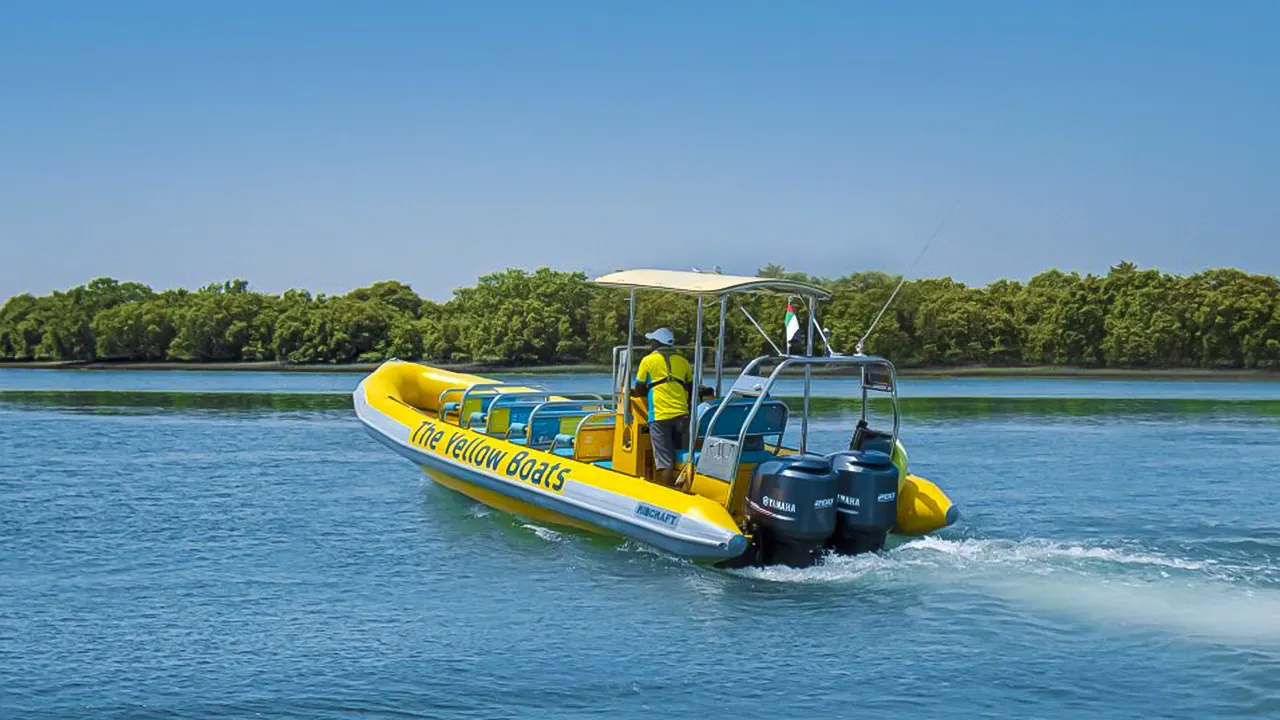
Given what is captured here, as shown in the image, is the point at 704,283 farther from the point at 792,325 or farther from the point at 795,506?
the point at 795,506

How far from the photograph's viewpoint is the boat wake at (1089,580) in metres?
8.27

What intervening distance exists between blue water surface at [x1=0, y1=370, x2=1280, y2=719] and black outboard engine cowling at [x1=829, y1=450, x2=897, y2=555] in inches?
9.1

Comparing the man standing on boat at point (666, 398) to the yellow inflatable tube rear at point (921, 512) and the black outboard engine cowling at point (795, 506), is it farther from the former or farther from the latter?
the yellow inflatable tube rear at point (921, 512)

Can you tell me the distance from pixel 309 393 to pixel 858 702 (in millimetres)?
36756

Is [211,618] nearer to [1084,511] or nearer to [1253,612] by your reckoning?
[1253,612]

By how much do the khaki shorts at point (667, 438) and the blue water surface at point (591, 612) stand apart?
795 millimetres

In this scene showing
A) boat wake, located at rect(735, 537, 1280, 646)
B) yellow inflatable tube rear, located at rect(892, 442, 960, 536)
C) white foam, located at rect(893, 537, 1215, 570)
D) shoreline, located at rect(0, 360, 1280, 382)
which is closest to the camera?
boat wake, located at rect(735, 537, 1280, 646)

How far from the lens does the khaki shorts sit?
1023 cm

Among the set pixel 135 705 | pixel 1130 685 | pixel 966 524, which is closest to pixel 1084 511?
pixel 966 524

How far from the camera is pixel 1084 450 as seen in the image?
20.7 m

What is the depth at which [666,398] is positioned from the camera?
10.2m

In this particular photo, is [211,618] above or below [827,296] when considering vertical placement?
below

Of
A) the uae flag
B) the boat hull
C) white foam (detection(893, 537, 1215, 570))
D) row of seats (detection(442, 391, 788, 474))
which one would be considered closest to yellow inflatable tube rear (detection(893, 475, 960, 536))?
white foam (detection(893, 537, 1215, 570))

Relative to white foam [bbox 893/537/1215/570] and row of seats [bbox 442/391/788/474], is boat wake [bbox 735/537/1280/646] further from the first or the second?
row of seats [bbox 442/391/788/474]
